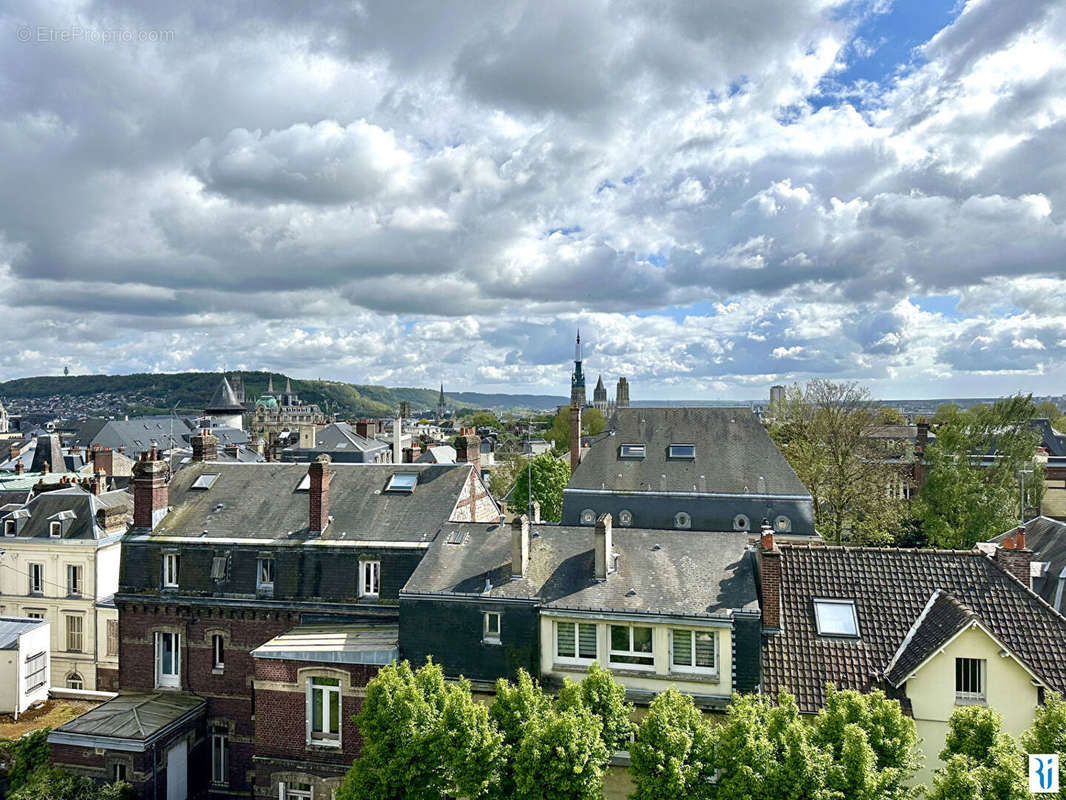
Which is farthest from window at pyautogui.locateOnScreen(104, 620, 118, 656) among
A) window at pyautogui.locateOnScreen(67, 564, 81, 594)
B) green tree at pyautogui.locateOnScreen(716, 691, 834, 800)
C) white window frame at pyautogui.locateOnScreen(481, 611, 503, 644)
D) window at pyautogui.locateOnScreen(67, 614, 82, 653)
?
green tree at pyautogui.locateOnScreen(716, 691, 834, 800)

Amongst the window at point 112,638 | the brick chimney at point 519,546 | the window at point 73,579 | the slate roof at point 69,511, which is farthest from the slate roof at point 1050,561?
the window at point 73,579

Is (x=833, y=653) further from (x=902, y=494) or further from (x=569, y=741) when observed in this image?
(x=902, y=494)

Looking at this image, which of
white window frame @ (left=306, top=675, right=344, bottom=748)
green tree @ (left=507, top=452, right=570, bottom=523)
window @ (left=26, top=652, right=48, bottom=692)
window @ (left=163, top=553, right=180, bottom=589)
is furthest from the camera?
green tree @ (left=507, top=452, right=570, bottom=523)

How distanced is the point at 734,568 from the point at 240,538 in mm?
18253

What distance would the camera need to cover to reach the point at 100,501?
36281 millimetres

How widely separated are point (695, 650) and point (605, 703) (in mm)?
4198

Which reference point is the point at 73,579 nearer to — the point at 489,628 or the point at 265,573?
the point at 265,573

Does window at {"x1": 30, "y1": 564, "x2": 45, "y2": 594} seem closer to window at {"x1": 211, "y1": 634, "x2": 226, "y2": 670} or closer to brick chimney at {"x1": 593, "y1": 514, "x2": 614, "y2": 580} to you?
window at {"x1": 211, "y1": 634, "x2": 226, "y2": 670}

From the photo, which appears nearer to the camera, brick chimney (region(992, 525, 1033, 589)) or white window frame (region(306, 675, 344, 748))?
brick chimney (region(992, 525, 1033, 589))

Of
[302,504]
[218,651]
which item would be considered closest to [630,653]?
[302,504]

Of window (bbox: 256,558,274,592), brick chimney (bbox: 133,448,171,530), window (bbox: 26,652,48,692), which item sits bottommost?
window (bbox: 26,652,48,692)

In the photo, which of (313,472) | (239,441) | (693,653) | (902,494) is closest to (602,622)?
(693,653)

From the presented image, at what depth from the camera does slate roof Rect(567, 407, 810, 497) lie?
38688 millimetres

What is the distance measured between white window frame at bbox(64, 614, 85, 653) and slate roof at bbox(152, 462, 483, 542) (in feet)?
34.6
